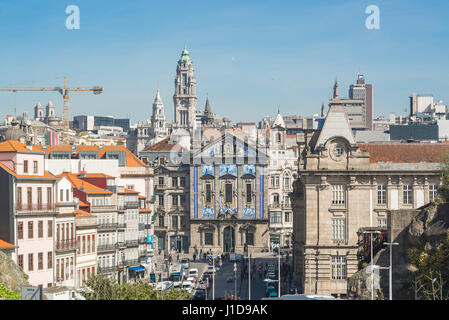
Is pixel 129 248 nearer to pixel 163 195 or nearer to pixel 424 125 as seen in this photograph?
pixel 163 195

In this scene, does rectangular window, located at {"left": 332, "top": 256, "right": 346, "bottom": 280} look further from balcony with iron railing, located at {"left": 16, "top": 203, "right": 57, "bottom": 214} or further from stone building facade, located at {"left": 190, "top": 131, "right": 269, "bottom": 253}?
stone building facade, located at {"left": 190, "top": 131, "right": 269, "bottom": 253}

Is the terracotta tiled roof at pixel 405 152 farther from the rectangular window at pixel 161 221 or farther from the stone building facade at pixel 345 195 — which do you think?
the rectangular window at pixel 161 221

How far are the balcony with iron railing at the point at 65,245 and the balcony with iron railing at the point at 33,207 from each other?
7.93ft

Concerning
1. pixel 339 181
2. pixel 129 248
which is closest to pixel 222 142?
pixel 129 248

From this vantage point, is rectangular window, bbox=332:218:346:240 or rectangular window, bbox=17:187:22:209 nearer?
rectangular window, bbox=17:187:22:209

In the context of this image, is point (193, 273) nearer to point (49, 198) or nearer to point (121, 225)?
point (121, 225)

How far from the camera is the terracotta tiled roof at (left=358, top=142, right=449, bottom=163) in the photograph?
86375mm

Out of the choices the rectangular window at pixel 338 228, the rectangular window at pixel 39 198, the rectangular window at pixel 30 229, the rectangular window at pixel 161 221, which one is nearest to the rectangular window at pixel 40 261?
the rectangular window at pixel 30 229

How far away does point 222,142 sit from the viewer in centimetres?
14525

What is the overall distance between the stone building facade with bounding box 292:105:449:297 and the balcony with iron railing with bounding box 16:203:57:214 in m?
22.4

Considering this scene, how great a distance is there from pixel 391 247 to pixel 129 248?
3754 centimetres

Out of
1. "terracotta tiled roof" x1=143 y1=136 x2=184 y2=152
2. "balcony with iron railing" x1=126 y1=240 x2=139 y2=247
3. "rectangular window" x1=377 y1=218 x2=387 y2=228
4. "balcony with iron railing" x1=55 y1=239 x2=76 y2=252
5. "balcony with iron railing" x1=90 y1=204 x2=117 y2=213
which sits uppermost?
"terracotta tiled roof" x1=143 y1=136 x2=184 y2=152

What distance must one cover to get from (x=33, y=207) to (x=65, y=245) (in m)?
5.74

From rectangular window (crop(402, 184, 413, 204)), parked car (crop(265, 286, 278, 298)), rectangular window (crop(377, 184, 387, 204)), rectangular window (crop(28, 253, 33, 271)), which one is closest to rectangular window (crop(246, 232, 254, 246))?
parked car (crop(265, 286, 278, 298))
